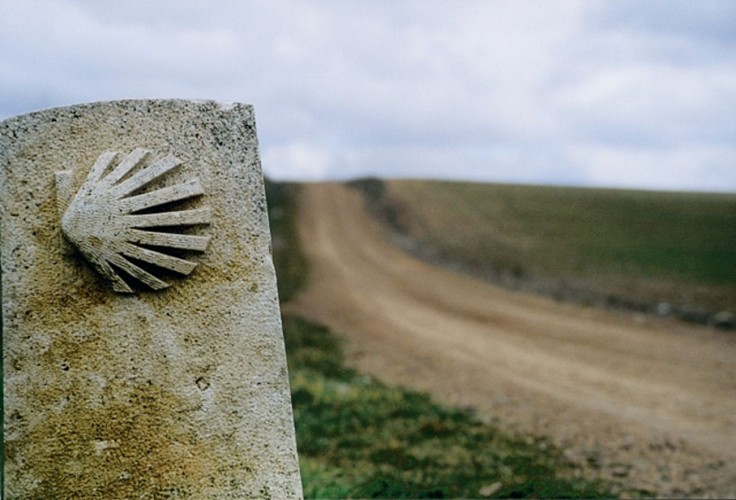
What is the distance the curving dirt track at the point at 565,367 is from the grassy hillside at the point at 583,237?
1891 millimetres

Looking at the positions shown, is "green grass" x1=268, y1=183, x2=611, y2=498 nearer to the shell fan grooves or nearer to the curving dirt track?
the curving dirt track

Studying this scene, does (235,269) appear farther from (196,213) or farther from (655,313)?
(655,313)

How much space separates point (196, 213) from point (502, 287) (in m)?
15.3

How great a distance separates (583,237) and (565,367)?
1577 cm

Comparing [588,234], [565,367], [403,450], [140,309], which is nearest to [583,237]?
[588,234]

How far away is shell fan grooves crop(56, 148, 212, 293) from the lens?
2.43 metres

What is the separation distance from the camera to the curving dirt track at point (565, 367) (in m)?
6.23

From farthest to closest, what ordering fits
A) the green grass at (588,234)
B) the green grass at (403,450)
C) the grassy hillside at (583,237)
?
the green grass at (588,234) → the grassy hillside at (583,237) → the green grass at (403,450)

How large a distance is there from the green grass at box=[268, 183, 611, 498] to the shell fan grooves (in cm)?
252

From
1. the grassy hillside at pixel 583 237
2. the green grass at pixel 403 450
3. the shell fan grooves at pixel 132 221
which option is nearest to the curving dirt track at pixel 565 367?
the green grass at pixel 403 450

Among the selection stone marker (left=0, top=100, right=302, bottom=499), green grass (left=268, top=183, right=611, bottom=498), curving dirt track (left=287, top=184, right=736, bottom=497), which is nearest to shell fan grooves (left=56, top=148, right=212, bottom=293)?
stone marker (left=0, top=100, right=302, bottom=499)

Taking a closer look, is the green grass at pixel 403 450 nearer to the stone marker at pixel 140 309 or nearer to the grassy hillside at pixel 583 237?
the stone marker at pixel 140 309

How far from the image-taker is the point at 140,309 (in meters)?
2.55

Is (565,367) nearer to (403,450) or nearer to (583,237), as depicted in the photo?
(403,450)
